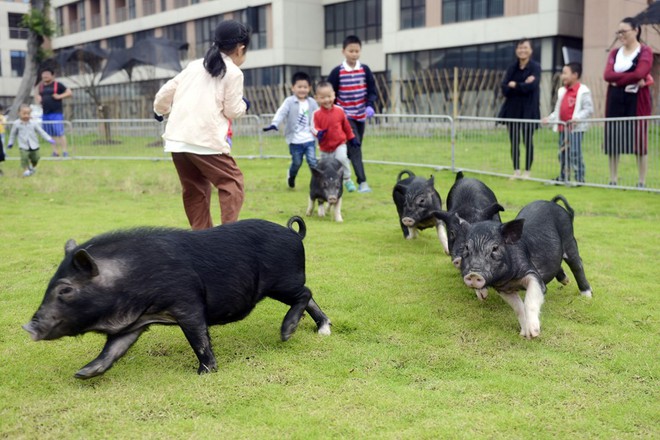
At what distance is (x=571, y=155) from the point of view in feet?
35.4

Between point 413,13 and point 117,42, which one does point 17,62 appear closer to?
point 117,42

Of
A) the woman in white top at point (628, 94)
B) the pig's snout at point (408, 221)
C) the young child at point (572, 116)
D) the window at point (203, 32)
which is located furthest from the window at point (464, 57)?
the pig's snout at point (408, 221)

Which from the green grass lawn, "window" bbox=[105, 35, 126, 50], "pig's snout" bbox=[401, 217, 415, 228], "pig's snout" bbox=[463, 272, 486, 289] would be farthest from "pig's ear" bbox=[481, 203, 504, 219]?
"window" bbox=[105, 35, 126, 50]

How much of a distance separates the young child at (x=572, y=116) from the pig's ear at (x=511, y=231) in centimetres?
707

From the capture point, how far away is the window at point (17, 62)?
1946 inches

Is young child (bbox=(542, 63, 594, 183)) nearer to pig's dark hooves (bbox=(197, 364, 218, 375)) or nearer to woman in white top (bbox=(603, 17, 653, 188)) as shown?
woman in white top (bbox=(603, 17, 653, 188))

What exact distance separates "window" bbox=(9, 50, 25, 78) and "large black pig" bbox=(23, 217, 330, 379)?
51.9 meters

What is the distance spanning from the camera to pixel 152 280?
3412mm

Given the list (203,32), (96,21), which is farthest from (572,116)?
(96,21)

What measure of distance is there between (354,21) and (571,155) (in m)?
23.0

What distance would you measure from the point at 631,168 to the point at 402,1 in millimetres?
17733

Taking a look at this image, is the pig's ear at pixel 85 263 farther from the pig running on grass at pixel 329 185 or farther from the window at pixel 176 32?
the window at pixel 176 32

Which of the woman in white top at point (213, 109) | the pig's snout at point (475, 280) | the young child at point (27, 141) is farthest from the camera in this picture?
the young child at point (27, 141)

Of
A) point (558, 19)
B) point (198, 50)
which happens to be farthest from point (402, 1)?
point (198, 50)
